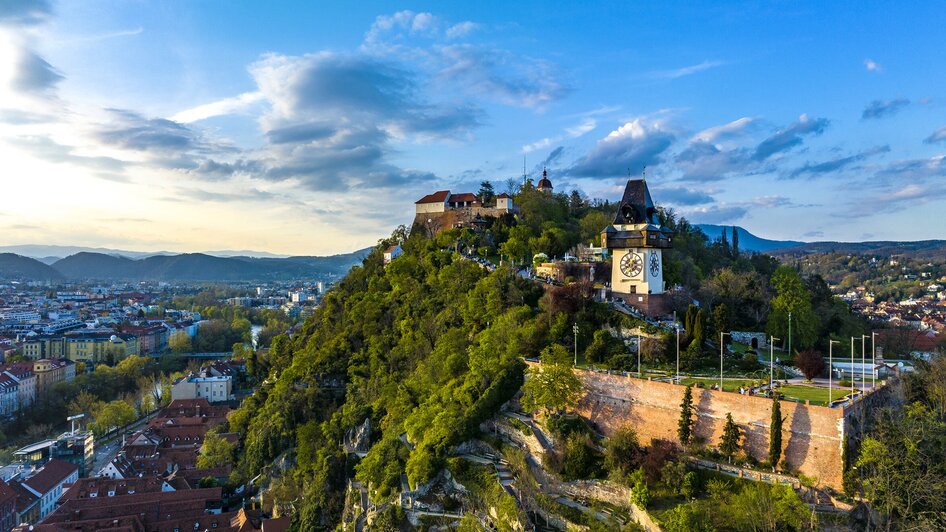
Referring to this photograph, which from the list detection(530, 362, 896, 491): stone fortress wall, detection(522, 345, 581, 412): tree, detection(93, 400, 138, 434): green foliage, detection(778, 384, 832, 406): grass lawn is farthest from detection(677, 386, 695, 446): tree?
detection(93, 400, 138, 434): green foliage

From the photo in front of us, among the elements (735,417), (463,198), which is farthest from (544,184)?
(735,417)


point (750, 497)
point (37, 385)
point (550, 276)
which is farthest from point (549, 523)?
point (37, 385)

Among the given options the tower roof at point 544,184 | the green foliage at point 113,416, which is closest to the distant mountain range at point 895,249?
the tower roof at point 544,184

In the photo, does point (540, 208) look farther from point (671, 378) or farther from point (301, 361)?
point (671, 378)

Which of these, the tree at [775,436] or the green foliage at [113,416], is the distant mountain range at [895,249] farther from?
the green foliage at [113,416]

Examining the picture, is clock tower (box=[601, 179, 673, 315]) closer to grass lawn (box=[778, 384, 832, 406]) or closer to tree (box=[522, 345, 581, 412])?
tree (box=[522, 345, 581, 412])

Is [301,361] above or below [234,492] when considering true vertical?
above
